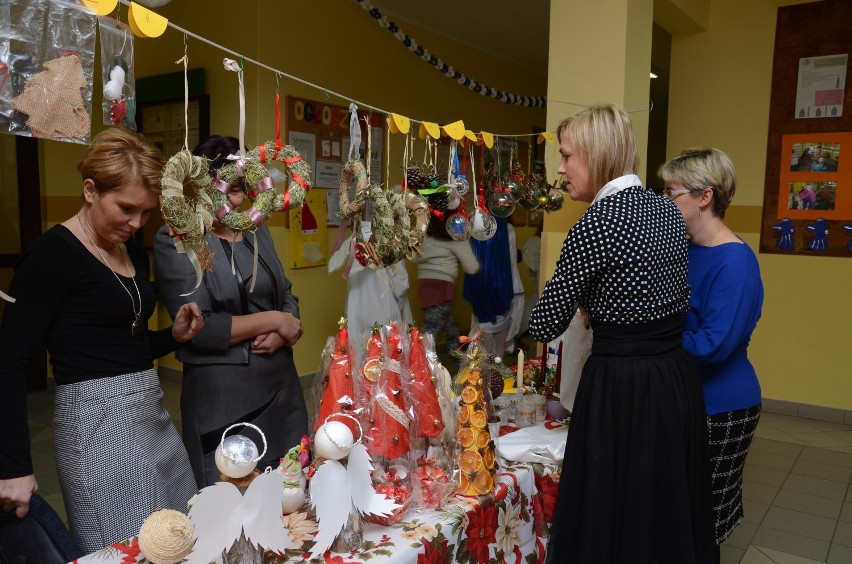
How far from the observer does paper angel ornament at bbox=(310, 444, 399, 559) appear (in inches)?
43.8

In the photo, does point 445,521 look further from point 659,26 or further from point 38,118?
point 659,26

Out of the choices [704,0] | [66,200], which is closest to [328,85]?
[66,200]

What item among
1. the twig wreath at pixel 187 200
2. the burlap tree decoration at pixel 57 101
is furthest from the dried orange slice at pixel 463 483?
the burlap tree decoration at pixel 57 101

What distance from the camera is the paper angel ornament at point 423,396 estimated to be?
140 centimetres

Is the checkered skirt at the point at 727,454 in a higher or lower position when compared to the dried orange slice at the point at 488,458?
lower

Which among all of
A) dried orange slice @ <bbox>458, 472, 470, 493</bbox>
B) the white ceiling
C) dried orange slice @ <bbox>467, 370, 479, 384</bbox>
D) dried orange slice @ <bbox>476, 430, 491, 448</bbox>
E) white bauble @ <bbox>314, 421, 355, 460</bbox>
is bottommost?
dried orange slice @ <bbox>458, 472, 470, 493</bbox>

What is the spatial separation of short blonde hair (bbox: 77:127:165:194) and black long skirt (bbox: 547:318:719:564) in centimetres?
106

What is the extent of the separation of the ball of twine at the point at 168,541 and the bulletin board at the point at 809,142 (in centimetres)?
403

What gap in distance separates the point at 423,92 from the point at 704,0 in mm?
2334

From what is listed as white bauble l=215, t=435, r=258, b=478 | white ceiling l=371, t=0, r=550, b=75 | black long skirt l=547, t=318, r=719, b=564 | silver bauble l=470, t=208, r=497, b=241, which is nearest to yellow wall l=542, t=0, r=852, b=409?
white ceiling l=371, t=0, r=550, b=75

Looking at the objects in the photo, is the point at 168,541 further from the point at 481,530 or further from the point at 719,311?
the point at 719,311

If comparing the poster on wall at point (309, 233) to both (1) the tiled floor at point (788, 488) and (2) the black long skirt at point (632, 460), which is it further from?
(2) the black long skirt at point (632, 460)

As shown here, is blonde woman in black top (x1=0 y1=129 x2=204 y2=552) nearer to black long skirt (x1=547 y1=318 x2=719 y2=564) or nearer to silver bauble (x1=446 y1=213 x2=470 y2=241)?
black long skirt (x1=547 y1=318 x2=719 y2=564)

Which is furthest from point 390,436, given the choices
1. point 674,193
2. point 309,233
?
point 309,233
